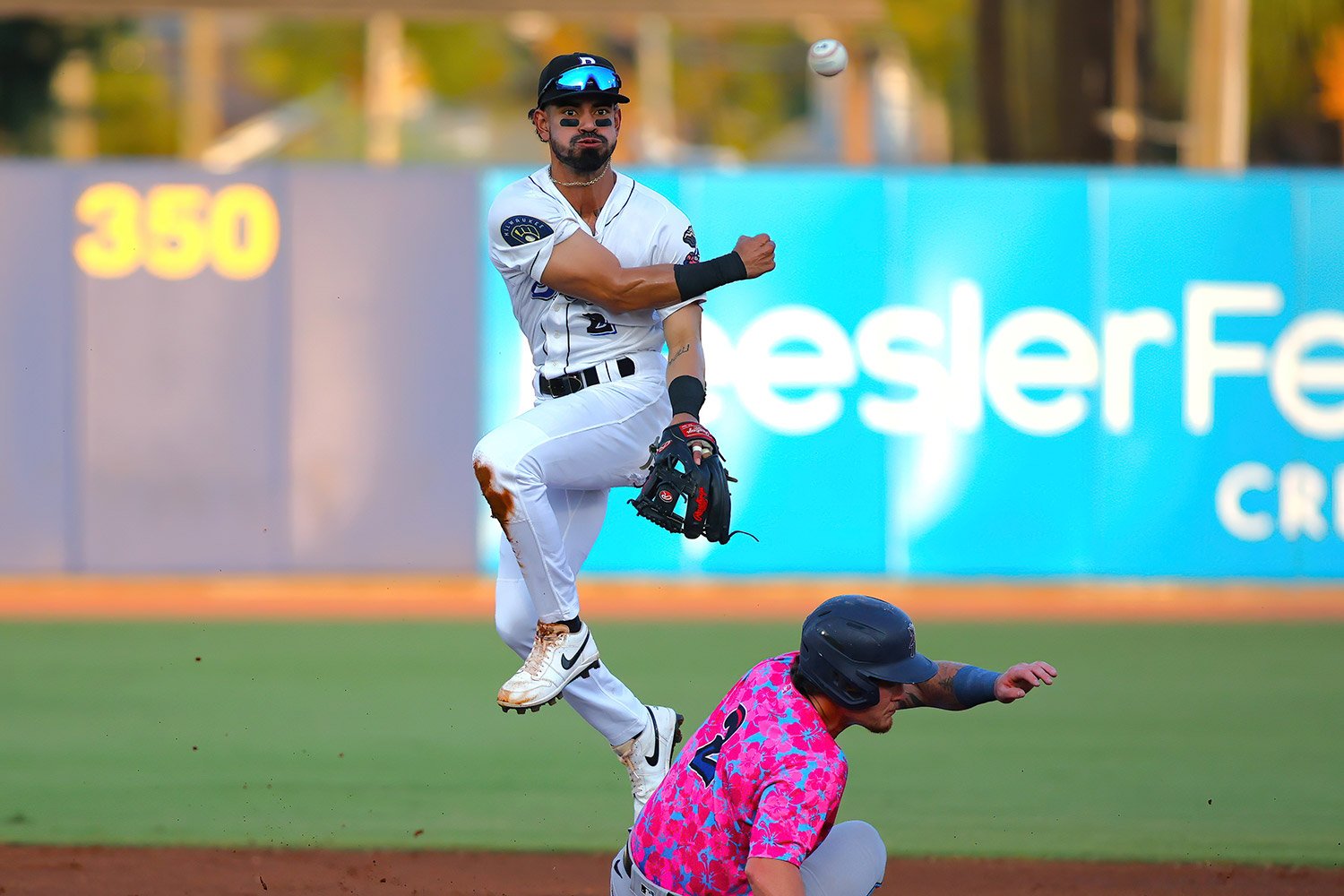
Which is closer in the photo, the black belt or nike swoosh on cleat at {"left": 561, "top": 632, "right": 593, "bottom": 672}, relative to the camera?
nike swoosh on cleat at {"left": 561, "top": 632, "right": 593, "bottom": 672}

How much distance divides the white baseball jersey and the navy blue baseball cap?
13.0 inches

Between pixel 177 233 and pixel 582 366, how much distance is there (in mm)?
8836

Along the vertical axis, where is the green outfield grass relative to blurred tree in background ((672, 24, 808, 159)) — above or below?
below

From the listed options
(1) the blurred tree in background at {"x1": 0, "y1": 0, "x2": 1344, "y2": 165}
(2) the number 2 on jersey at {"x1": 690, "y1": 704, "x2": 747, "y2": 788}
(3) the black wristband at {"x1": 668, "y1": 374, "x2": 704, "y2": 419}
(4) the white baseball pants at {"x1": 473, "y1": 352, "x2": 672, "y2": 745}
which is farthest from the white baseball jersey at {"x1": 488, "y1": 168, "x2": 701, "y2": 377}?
(1) the blurred tree in background at {"x1": 0, "y1": 0, "x2": 1344, "y2": 165}

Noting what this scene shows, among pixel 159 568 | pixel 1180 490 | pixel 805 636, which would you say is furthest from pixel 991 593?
pixel 805 636

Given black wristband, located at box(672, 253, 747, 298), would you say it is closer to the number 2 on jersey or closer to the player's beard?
the player's beard

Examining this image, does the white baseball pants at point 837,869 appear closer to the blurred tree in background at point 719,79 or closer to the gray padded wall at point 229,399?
the gray padded wall at point 229,399

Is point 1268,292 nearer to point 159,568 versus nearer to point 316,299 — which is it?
point 316,299

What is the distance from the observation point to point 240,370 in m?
14.0

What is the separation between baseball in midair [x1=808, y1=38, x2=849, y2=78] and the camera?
239 inches

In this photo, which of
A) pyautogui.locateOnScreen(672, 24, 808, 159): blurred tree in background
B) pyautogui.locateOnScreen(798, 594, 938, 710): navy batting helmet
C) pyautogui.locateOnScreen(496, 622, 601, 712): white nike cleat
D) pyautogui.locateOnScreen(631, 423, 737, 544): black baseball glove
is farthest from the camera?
pyautogui.locateOnScreen(672, 24, 808, 159): blurred tree in background

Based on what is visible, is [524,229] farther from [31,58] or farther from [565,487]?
[31,58]

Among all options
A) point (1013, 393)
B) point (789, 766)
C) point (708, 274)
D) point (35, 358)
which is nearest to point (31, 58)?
point (35, 358)

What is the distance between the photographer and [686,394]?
563 cm
